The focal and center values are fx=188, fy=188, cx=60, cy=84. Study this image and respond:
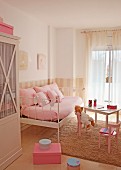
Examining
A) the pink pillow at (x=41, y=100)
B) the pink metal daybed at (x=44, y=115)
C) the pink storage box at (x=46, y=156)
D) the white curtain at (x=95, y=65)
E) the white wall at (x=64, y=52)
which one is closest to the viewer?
the pink storage box at (x=46, y=156)

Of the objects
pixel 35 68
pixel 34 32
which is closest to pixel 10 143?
pixel 35 68

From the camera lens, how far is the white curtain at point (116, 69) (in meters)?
5.48

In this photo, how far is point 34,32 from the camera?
4766mm

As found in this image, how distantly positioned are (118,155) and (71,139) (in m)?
0.94

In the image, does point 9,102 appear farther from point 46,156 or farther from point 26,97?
point 26,97

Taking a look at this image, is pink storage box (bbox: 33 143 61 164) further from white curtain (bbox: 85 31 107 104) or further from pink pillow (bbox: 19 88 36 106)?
white curtain (bbox: 85 31 107 104)

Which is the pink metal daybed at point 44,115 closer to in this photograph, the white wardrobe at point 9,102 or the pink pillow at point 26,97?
the pink pillow at point 26,97

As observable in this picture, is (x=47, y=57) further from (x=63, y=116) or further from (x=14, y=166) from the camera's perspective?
(x=14, y=166)

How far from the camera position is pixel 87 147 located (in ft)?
10.6

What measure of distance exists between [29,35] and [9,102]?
231 cm

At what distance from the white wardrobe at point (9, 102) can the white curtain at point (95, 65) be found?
3.38 m

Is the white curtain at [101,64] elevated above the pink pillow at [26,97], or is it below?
above

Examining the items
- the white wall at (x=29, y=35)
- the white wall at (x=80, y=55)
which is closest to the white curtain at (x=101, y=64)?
the white wall at (x=80, y=55)

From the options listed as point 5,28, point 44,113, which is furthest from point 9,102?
point 5,28
